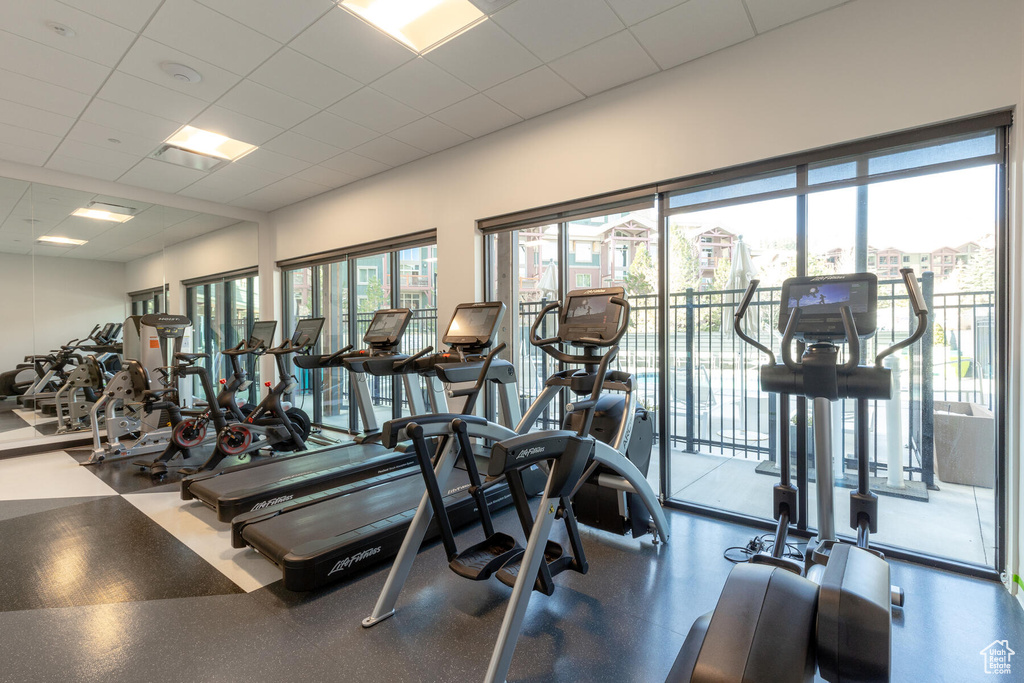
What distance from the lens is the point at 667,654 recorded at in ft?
6.37

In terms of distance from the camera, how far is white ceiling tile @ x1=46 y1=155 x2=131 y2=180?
16.4 feet

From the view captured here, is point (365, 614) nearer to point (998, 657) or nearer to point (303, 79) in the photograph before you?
point (998, 657)

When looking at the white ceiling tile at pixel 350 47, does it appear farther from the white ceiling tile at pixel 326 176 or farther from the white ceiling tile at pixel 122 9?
the white ceiling tile at pixel 326 176

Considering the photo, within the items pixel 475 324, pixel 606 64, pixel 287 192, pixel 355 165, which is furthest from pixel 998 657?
pixel 287 192

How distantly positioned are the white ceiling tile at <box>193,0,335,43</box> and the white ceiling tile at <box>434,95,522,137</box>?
1.30 metres

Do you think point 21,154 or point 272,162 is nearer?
point 21,154

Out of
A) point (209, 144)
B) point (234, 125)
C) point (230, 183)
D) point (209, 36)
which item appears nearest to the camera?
point (209, 36)

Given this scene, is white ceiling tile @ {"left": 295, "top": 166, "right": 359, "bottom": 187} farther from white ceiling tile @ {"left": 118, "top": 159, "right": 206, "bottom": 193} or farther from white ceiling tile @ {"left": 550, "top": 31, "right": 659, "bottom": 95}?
white ceiling tile @ {"left": 550, "top": 31, "right": 659, "bottom": 95}

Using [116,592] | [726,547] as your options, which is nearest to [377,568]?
[116,592]

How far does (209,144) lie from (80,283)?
2.99 meters

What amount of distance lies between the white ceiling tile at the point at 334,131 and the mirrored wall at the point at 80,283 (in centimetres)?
313

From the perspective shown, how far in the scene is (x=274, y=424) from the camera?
4.78 metres

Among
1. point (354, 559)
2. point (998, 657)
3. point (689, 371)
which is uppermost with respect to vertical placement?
point (689, 371)

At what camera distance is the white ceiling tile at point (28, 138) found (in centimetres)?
427
